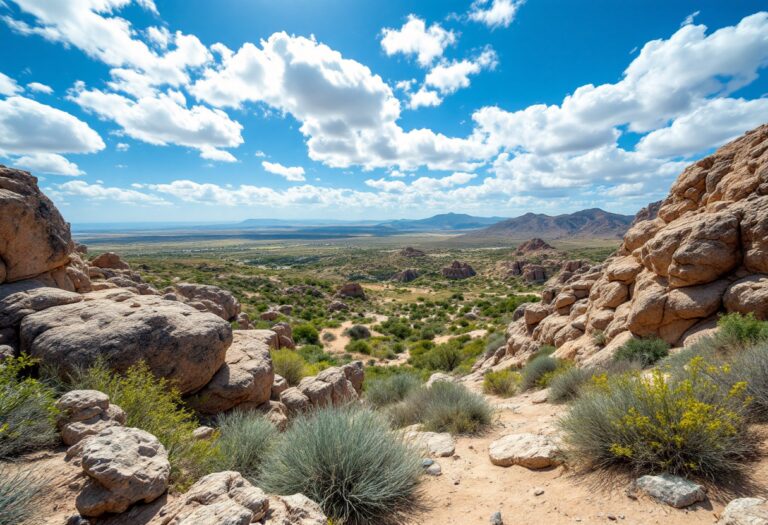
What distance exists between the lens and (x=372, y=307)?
127ft

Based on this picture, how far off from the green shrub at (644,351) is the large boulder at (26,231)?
13.6 m

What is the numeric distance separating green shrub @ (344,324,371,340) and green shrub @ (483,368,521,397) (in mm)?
16841

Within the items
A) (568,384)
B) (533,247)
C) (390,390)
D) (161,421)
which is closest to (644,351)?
(568,384)

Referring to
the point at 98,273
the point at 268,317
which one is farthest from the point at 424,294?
the point at 98,273

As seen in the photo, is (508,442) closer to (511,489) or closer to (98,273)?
(511,489)

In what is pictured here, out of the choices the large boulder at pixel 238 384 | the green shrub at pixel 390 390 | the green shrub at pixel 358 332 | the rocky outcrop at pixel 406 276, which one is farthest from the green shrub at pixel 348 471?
the rocky outcrop at pixel 406 276

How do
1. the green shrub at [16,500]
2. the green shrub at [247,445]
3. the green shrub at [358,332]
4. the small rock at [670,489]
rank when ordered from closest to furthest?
1. the green shrub at [16,500]
2. the small rock at [670,489]
3. the green shrub at [247,445]
4. the green shrub at [358,332]

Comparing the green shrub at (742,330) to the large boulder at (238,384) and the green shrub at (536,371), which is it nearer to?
the green shrub at (536,371)

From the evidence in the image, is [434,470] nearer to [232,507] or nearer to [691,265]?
[232,507]

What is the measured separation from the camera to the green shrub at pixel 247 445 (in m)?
4.55

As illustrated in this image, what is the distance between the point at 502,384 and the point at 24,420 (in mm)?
9993

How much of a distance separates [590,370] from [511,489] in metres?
4.93

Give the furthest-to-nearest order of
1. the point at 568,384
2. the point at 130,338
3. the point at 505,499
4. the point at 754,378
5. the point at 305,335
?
1. the point at 305,335
2. the point at 568,384
3. the point at 130,338
4. the point at 754,378
5. the point at 505,499

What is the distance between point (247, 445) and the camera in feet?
15.8
